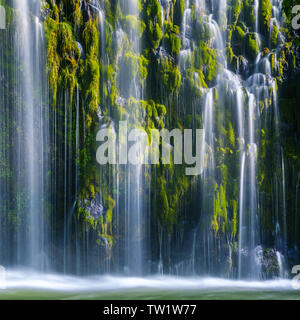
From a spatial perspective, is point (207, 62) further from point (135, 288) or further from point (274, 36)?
point (135, 288)

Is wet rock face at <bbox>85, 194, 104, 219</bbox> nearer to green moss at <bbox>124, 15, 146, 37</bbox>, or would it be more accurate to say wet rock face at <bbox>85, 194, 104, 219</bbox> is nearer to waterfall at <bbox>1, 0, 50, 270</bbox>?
waterfall at <bbox>1, 0, 50, 270</bbox>

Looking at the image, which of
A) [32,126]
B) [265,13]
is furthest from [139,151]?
[265,13]

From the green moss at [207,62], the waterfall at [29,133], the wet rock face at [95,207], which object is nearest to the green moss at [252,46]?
the green moss at [207,62]

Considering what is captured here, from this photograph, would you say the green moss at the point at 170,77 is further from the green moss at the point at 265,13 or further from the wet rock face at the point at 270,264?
the wet rock face at the point at 270,264

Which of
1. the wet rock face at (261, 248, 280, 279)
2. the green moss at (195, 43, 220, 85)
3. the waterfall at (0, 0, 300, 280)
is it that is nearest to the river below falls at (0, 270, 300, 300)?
the wet rock face at (261, 248, 280, 279)

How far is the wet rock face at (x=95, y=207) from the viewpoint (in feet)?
38.3

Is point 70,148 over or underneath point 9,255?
over

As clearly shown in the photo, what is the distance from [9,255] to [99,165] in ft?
10.4

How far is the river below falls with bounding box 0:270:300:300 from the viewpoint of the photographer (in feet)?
30.6

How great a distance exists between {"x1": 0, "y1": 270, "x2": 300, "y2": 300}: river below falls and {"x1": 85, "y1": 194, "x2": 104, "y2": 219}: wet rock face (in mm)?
1566

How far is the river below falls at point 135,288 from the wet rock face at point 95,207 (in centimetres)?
157

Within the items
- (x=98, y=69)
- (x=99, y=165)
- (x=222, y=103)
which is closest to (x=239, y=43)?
(x=222, y=103)

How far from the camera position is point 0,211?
38.3 feet

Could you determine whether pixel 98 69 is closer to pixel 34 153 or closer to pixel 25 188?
pixel 34 153
